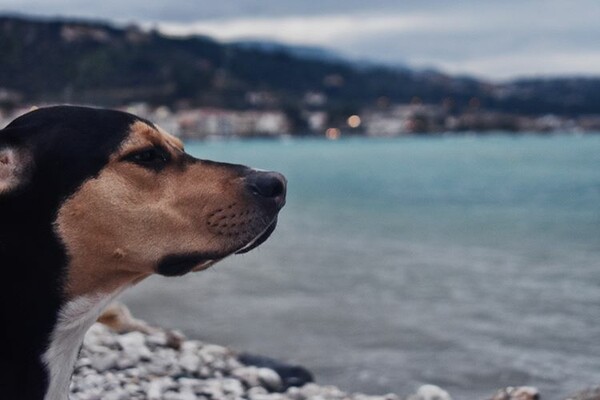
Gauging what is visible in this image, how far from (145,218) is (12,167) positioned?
691 millimetres

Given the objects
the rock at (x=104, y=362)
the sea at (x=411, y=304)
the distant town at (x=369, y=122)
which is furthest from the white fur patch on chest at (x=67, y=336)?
the distant town at (x=369, y=122)

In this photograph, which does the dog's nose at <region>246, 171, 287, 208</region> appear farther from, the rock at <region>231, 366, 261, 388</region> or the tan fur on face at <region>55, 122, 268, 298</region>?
the rock at <region>231, 366, 261, 388</region>

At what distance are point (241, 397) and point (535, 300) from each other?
8734mm

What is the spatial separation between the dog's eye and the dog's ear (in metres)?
0.50

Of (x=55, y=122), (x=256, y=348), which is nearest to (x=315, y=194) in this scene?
(x=256, y=348)

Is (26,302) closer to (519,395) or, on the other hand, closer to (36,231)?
(36,231)

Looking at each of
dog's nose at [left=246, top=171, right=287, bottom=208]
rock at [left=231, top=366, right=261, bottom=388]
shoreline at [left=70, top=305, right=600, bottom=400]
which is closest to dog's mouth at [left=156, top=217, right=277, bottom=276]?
dog's nose at [left=246, top=171, right=287, bottom=208]

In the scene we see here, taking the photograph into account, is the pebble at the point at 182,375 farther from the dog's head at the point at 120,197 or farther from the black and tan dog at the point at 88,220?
the dog's head at the point at 120,197

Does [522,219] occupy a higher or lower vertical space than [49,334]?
lower

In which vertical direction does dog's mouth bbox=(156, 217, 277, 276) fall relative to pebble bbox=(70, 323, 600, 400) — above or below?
above

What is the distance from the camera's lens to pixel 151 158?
176 inches

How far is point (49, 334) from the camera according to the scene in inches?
171

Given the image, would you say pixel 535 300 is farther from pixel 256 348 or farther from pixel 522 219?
pixel 522 219

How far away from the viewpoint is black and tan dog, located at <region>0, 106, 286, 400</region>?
166 inches
